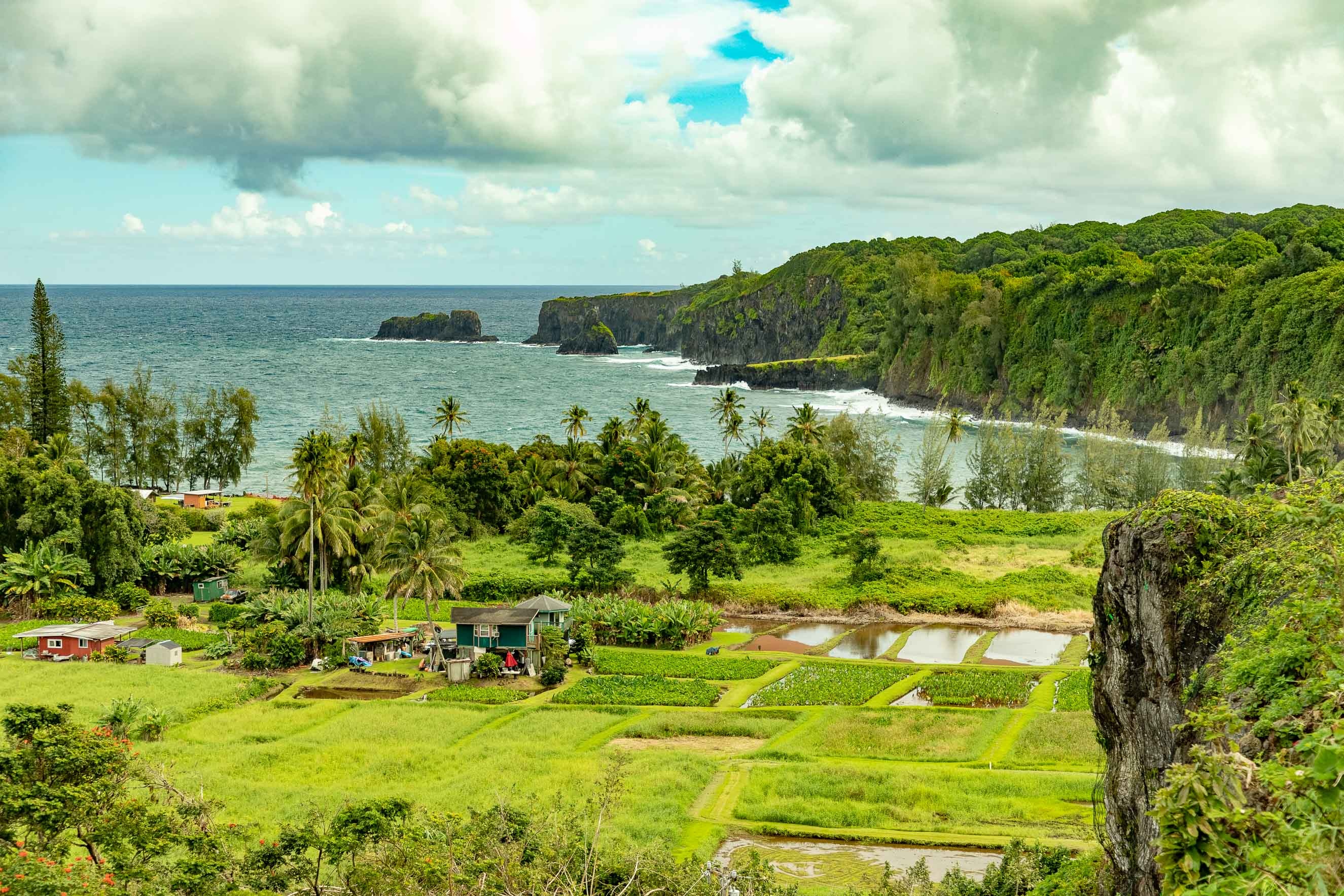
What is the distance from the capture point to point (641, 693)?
4334 centimetres

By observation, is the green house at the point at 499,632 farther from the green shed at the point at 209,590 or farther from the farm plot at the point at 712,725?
the green shed at the point at 209,590

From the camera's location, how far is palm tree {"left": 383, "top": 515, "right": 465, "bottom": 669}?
49.7m

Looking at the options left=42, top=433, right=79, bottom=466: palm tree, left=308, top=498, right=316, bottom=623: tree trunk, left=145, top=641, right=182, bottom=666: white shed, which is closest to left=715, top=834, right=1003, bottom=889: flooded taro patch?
left=308, top=498, right=316, bottom=623: tree trunk

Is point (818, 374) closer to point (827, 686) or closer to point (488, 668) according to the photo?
point (827, 686)

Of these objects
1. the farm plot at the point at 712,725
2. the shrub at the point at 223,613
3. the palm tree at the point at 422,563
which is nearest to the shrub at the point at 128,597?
the shrub at the point at 223,613

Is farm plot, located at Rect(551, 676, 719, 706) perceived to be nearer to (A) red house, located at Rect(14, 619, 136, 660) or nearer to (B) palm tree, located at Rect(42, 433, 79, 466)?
(A) red house, located at Rect(14, 619, 136, 660)

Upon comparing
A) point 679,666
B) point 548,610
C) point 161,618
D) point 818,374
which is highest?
point 818,374

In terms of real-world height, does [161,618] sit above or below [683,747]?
below

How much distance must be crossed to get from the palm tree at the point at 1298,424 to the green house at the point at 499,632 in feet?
134

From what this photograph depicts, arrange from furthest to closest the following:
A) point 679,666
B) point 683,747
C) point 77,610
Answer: point 77,610 → point 679,666 → point 683,747

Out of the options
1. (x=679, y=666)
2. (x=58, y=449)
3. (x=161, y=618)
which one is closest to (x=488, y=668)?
(x=679, y=666)

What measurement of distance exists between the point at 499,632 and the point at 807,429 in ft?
133

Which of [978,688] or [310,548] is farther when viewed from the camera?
[310,548]

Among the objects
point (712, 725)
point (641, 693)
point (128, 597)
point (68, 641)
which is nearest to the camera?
point (712, 725)
